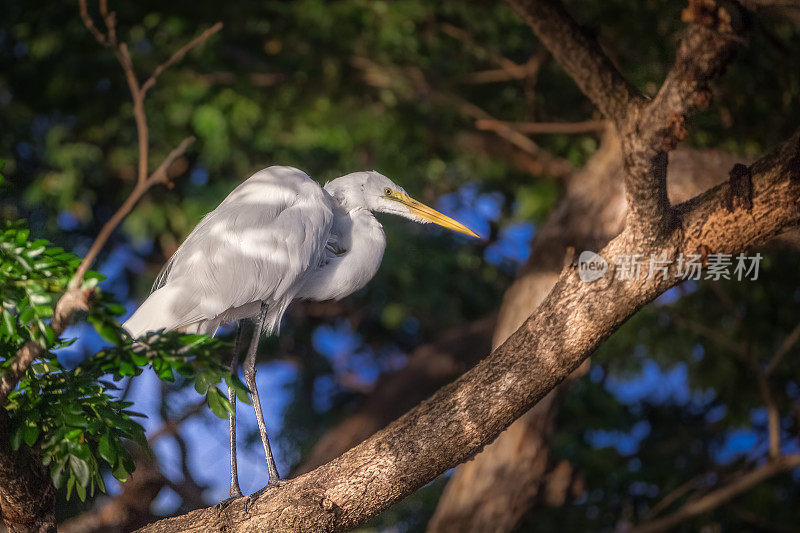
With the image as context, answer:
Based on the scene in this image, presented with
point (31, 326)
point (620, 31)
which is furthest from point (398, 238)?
point (31, 326)

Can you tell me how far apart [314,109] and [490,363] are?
3400 millimetres

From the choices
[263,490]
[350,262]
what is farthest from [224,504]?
[350,262]

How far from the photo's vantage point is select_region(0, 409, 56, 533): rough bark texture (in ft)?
6.47

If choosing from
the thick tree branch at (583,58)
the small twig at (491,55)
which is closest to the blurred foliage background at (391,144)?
the small twig at (491,55)

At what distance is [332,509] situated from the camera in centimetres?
208

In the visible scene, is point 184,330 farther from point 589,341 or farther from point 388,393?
point 388,393

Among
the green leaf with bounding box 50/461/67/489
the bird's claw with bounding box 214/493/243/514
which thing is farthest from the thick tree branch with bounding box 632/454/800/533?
the green leaf with bounding box 50/461/67/489

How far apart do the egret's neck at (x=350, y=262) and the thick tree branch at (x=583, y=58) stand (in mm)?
836

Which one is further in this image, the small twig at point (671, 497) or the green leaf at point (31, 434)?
the small twig at point (671, 497)

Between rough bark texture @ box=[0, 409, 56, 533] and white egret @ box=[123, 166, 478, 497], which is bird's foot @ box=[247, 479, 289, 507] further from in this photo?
rough bark texture @ box=[0, 409, 56, 533]

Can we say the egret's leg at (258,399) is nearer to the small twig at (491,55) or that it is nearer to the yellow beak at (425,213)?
the yellow beak at (425,213)

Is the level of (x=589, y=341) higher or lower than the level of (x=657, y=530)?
lower

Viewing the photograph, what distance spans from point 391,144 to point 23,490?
10.6 feet

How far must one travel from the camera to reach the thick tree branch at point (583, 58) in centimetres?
219
